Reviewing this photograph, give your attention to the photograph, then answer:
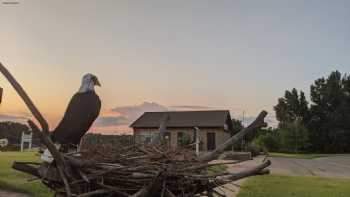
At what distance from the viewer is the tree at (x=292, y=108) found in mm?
54469

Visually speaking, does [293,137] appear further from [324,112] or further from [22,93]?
[22,93]

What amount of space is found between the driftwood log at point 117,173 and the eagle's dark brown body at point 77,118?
0.51ft

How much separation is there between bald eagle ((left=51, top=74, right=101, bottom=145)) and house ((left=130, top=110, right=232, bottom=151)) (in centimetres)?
3183

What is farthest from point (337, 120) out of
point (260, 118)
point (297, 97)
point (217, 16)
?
point (260, 118)

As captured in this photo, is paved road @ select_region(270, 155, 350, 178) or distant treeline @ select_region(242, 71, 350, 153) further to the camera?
distant treeline @ select_region(242, 71, 350, 153)

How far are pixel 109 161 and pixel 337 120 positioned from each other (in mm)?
54889

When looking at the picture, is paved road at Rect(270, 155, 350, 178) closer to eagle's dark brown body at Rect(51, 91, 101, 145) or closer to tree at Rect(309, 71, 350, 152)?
eagle's dark brown body at Rect(51, 91, 101, 145)

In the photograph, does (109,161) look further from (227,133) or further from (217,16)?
(227,133)

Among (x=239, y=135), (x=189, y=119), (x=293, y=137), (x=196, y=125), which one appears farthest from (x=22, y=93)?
(x=293, y=137)

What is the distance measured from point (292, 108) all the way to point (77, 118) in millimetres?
56324

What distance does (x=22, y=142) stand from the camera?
27.1 metres

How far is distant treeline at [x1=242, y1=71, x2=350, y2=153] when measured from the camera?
4622 centimetres

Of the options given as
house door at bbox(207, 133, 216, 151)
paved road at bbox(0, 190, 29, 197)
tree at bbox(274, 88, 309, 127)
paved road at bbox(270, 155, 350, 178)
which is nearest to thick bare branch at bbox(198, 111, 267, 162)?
paved road at bbox(0, 190, 29, 197)

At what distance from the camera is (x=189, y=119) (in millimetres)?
37562
